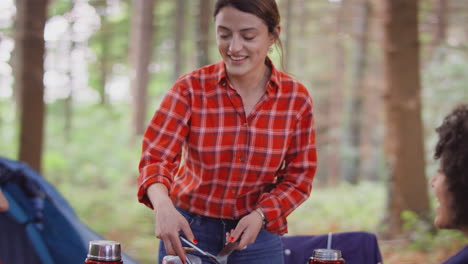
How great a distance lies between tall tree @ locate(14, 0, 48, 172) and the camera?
6.88m

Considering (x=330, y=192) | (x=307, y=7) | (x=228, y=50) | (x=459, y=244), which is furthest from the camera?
(x=307, y=7)

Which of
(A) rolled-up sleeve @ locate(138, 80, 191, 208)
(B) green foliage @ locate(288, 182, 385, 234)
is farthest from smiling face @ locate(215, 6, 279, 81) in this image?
(B) green foliage @ locate(288, 182, 385, 234)

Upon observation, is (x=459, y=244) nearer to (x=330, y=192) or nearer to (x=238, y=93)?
(x=238, y=93)

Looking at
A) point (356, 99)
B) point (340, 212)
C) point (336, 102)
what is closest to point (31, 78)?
point (340, 212)

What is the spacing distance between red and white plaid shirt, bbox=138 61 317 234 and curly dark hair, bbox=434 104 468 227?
0.53m

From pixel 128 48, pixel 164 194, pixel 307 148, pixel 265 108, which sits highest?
pixel 128 48

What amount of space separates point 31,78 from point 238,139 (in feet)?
17.3

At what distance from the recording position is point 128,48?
802 inches

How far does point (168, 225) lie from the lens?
185cm

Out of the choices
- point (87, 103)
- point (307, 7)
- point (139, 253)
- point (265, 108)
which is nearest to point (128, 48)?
point (87, 103)

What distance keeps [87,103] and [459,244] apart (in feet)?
54.5

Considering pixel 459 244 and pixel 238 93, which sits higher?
pixel 238 93

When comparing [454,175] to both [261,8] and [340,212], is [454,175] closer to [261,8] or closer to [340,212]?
[261,8]

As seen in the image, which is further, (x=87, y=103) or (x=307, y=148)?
(x=87, y=103)
